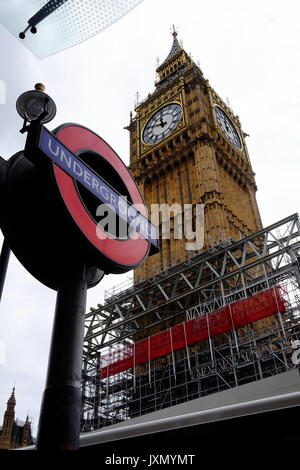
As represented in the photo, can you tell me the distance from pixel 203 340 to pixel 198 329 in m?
1.57

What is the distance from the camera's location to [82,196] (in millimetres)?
4969

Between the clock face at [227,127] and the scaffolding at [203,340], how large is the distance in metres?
17.9

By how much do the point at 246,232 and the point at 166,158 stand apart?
10.3 m

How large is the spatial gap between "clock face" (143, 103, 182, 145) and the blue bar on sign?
118ft

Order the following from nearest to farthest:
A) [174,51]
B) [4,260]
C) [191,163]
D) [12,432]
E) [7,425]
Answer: [4,260] < [191,163] < [7,425] < [12,432] < [174,51]

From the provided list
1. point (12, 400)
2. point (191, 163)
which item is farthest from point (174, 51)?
point (12, 400)

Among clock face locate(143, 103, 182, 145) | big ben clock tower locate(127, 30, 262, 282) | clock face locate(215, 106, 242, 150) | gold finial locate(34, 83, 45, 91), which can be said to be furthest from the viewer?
clock face locate(215, 106, 242, 150)

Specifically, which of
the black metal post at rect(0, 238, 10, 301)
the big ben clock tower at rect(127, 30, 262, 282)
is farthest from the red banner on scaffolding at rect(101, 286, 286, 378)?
the black metal post at rect(0, 238, 10, 301)

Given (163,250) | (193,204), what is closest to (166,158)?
(193,204)

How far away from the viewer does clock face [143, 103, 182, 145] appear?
4091cm

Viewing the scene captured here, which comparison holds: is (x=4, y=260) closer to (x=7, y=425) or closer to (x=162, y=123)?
(x=162, y=123)

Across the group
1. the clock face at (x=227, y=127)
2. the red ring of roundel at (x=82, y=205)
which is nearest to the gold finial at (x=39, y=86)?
the red ring of roundel at (x=82, y=205)

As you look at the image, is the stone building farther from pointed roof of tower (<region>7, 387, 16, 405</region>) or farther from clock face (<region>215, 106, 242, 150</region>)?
clock face (<region>215, 106, 242, 150</region>)

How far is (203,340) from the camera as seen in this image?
24.1 metres
